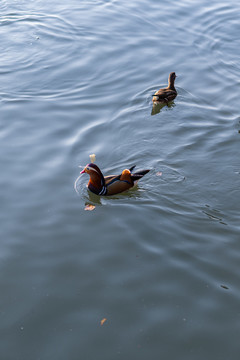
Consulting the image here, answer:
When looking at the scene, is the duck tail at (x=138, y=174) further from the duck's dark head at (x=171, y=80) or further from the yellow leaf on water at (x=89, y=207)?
the duck's dark head at (x=171, y=80)

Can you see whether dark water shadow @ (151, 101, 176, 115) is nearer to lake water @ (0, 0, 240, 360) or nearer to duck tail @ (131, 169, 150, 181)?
lake water @ (0, 0, 240, 360)

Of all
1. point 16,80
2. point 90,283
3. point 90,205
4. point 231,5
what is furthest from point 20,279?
point 231,5

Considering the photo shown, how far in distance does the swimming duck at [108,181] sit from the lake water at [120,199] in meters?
0.19

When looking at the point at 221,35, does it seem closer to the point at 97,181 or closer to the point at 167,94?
the point at 167,94

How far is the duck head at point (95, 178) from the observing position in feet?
29.6

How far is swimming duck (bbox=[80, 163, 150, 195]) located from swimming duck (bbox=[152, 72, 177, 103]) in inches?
142

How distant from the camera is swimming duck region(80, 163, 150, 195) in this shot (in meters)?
9.00

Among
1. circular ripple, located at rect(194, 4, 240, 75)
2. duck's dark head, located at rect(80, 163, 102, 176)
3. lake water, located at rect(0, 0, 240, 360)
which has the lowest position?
lake water, located at rect(0, 0, 240, 360)

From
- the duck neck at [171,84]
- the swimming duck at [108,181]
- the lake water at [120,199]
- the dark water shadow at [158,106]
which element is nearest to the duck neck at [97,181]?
the swimming duck at [108,181]

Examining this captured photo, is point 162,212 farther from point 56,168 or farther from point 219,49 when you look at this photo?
point 219,49

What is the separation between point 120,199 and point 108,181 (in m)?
0.39

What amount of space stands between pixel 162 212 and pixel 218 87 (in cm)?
582

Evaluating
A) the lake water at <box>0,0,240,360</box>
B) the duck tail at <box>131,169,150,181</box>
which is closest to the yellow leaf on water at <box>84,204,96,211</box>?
the lake water at <box>0,0,240,360</box>

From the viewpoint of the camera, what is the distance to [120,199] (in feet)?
29.9
